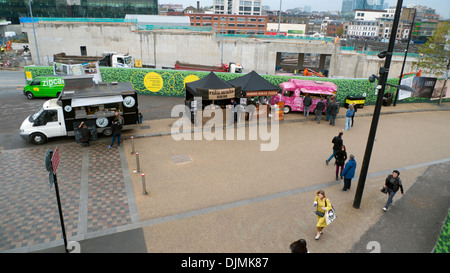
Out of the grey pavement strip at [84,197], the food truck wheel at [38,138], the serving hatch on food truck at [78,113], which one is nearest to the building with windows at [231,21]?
the serving hatch on food truck at [78,113]

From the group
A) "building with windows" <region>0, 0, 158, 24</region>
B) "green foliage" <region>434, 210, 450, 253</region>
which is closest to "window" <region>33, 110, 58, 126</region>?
"green foliage" <region>434, 210, 450, 253</region>

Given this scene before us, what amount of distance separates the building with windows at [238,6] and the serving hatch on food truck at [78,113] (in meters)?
150

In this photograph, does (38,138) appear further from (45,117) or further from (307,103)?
(307,103)

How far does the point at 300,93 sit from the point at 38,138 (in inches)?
587

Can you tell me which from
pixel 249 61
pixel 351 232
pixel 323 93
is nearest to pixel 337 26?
pixel 249 61

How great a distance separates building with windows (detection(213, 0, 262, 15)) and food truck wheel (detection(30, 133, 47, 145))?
151628 mm

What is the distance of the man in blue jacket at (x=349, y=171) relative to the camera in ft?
32.8

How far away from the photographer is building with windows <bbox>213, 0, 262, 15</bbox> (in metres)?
151

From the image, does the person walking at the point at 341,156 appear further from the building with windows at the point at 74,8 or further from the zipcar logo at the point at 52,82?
the building with windows at the point at 74,8

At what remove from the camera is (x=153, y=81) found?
2316 cm

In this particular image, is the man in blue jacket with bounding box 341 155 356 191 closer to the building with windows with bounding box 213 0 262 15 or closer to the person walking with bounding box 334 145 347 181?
the person walking with bounding box 334 145 347 181

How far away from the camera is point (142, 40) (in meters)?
42.2

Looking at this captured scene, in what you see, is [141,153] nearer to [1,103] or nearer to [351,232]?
[351,232]

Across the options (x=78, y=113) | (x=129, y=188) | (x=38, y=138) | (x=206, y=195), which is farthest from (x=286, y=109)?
(x=38, y=138)
